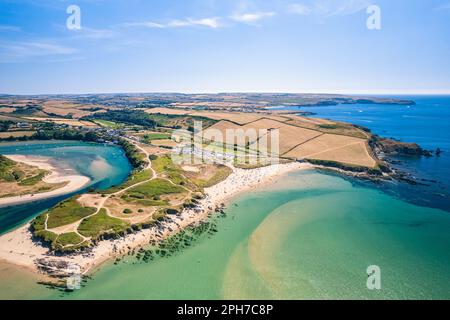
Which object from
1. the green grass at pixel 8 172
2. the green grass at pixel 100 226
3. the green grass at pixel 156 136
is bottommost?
the green grass at pixel 100 226

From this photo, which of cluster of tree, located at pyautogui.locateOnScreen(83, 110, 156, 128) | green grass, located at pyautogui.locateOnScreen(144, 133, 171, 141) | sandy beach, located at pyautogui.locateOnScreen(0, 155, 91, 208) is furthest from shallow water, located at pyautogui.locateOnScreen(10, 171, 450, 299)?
cluster of tree, located at pyautogui.locateOnScreen(83, 110, 156, 128)

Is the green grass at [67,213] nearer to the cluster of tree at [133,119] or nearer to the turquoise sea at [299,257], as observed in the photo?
the turquoise sea at [299,257]

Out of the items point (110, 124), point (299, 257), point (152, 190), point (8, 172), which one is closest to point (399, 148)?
point (299, 257)

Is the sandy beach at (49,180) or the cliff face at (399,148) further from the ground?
the cliff face at (399,148)

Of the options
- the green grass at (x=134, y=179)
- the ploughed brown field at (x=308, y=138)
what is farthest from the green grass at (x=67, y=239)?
the ploughed brown field at (x=308, y=138)

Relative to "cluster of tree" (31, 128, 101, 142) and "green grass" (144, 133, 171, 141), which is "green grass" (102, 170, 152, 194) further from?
"cluster of tree" (31, 128, 101, 142)
